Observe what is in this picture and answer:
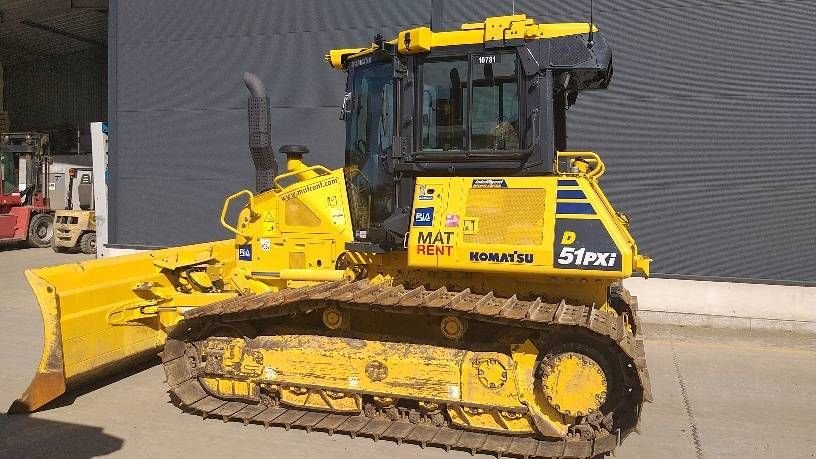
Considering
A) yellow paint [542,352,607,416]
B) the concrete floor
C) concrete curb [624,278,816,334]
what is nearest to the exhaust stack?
the concrete floor

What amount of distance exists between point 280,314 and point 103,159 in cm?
1154

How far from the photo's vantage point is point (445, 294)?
5.03 meters

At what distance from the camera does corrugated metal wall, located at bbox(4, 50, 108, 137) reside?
2652 cm

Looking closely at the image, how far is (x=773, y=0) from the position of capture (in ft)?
30.4

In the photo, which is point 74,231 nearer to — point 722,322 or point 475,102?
point 475,102

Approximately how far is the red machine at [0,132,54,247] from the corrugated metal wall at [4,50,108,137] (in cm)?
724

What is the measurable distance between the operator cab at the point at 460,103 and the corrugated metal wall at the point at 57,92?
81.2 feet

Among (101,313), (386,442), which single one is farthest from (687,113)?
(101,313)

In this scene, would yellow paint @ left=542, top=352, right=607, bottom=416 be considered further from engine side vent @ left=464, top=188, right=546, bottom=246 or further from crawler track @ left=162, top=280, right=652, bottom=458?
engine side vent @ left=464, top=188, right=546, bottom=246

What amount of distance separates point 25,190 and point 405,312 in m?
18.7

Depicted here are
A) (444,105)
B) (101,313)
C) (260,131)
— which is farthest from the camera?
(260,131)

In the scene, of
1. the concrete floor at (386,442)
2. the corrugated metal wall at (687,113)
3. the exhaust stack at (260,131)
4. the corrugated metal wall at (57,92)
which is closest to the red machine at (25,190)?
the corrugated metal wall at (57,92)

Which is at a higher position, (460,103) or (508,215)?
(460,103)

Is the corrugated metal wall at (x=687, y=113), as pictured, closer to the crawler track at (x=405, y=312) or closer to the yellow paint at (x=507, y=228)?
the crawler track at (x=405, y=312)
